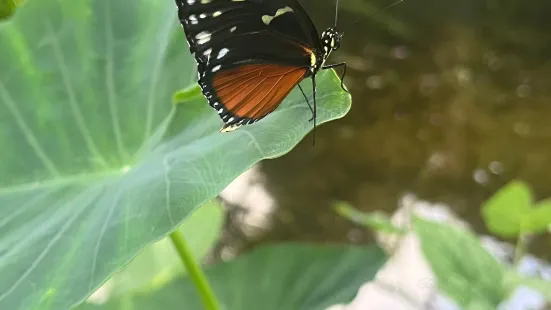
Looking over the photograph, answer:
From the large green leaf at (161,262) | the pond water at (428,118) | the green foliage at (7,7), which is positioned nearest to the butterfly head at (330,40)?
the green foliage at (7,7)

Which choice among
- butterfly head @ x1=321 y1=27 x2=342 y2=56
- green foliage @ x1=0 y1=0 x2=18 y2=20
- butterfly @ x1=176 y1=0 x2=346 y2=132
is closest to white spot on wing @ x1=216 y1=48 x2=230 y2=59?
butterfly @ x1=176 y1=0 x2=346 y2=132

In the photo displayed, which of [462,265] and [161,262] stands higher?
[462,265]

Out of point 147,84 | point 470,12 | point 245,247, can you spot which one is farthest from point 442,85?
point 147,84

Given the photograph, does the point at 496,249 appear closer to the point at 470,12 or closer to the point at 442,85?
the point at 442,85

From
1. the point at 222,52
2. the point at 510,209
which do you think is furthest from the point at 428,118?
the point at 222,52

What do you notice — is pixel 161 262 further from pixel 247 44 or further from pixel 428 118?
pixel 428 118

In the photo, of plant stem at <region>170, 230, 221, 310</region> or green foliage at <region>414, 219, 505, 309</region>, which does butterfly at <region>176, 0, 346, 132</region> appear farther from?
green foliage at <region>414, 219, 505, 309</region>
